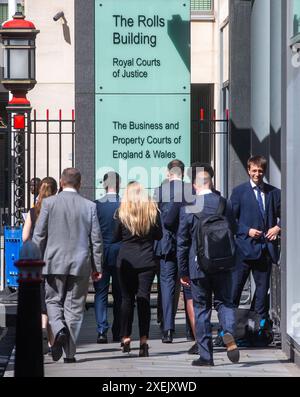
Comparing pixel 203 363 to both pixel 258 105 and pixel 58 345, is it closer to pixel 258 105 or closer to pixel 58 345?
pixel 58 345

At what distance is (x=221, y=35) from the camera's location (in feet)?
91.7

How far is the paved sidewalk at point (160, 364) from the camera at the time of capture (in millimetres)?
10359

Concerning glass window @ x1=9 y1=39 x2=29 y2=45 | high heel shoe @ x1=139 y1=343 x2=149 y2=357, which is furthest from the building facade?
high heel shoe @ x1=139 y1=343 x2=149 y2=357

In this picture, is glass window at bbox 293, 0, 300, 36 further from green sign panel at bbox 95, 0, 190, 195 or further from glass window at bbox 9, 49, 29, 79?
glass window at bbox 9, 49, 29, 79

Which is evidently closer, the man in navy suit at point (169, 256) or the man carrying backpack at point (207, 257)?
the man carrying backpack at point (207, 257)

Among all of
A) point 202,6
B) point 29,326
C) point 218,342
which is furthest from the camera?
point 202,6

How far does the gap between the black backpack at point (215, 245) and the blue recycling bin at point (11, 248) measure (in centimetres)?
559

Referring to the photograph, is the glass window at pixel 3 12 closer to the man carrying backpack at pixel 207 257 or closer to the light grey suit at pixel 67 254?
the light grey suit at pixel 67 254

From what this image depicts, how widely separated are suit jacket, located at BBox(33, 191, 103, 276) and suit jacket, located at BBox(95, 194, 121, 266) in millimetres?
1265

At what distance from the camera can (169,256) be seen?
12844mm

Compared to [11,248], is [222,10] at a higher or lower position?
higher

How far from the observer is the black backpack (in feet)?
34.8

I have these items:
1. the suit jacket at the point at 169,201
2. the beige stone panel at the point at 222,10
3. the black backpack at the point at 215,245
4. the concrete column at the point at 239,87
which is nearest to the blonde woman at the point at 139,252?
→ the suit jacket at the point at 169,201

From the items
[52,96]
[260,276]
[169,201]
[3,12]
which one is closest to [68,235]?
[169,201]
